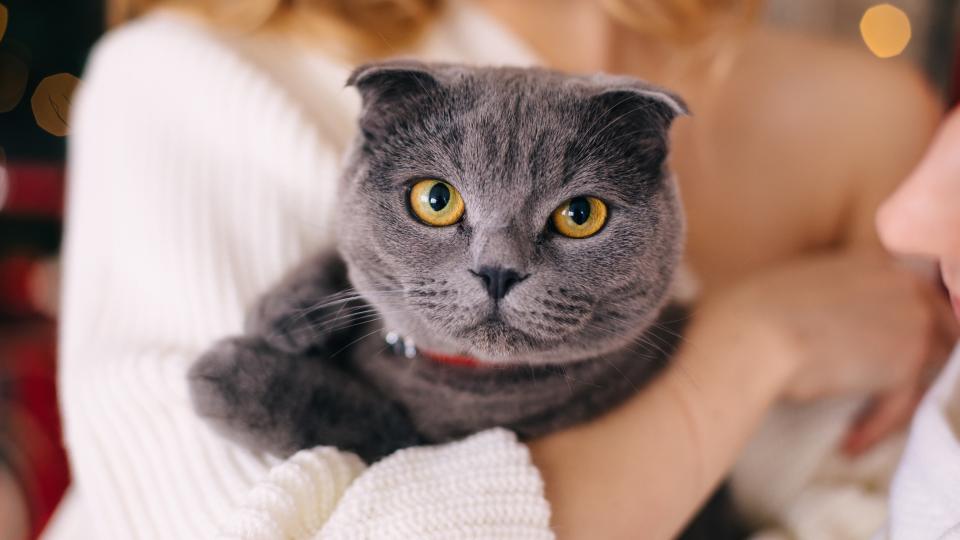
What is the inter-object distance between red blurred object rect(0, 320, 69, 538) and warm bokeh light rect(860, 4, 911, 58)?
5.79 feet

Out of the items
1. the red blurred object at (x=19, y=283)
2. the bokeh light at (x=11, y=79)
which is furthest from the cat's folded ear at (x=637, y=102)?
the red blurred object at (x=19, y=283)

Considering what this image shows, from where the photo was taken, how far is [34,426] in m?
1.22

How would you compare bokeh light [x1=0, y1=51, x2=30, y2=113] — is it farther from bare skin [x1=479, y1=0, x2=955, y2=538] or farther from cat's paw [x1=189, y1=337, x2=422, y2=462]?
cat's paw [x1=189, y1=337, x2=422, y2=462]

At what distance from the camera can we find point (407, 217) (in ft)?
1.90

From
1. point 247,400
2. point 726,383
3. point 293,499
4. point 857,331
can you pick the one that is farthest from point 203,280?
point 857,331

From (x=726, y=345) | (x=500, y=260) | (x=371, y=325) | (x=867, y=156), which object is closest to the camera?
(x=500, y=260)

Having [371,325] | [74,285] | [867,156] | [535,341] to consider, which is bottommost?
[74,285]

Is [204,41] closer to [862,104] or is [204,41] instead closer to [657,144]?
[657,144]

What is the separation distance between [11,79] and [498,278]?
4.62 feet

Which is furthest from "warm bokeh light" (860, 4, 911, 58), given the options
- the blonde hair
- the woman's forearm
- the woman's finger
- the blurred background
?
the woman's forearm

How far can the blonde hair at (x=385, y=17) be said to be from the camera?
955mm

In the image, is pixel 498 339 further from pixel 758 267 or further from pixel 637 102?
pixel 758 267

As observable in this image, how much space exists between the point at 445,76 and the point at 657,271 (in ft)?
0.80

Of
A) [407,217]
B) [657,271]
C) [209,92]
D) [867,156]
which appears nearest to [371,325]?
[407,217]
